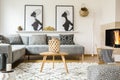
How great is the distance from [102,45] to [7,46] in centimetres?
380

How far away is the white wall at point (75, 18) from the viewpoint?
7.10 metres

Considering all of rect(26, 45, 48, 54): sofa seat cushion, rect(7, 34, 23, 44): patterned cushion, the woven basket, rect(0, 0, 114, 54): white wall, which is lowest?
rect(26, 45, 48, 54): sofa seat cushion

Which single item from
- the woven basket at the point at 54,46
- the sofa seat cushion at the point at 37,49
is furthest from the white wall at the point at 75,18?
the woven basket at the point at 54,46

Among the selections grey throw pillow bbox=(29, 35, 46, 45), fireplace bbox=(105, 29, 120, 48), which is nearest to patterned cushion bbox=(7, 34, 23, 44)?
grey throw pillow bbox=(29, 35, 46, 45)

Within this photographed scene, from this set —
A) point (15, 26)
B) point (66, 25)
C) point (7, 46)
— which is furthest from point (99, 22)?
point (7, 46)

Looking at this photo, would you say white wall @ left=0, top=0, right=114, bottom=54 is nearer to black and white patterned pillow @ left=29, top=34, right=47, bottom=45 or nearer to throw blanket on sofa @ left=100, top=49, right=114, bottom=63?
black and white patterned pillow @ left=29, top=34, right=47, bottom=45

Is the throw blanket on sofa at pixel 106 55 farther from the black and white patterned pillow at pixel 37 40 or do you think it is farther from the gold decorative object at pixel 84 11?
the gold decorative object at pixel 84 11

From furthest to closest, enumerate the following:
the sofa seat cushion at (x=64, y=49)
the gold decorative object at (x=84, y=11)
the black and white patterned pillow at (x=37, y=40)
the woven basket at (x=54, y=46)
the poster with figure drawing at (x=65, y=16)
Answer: the poster with figure drawing at (x=65, y=16), the gold decorative object at (x=84, y=11), the black and white patterned pillow at (x=37, y=40), the sofa seat cushion at (x=64, y=49), the woven basket at (x=54, y=46)

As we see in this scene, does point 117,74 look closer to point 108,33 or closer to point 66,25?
point 108,33

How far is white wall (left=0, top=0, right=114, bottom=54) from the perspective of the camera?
710 centimetres

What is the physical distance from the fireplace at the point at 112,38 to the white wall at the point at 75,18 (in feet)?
2.19

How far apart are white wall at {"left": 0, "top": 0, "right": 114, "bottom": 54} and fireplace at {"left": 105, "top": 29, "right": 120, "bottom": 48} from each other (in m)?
0.67

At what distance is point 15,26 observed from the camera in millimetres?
7133

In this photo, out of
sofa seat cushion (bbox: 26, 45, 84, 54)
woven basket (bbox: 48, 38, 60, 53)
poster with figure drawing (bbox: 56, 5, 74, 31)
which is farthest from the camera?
poster with figure drawing (bbox: 56, 5, 74, 31)
